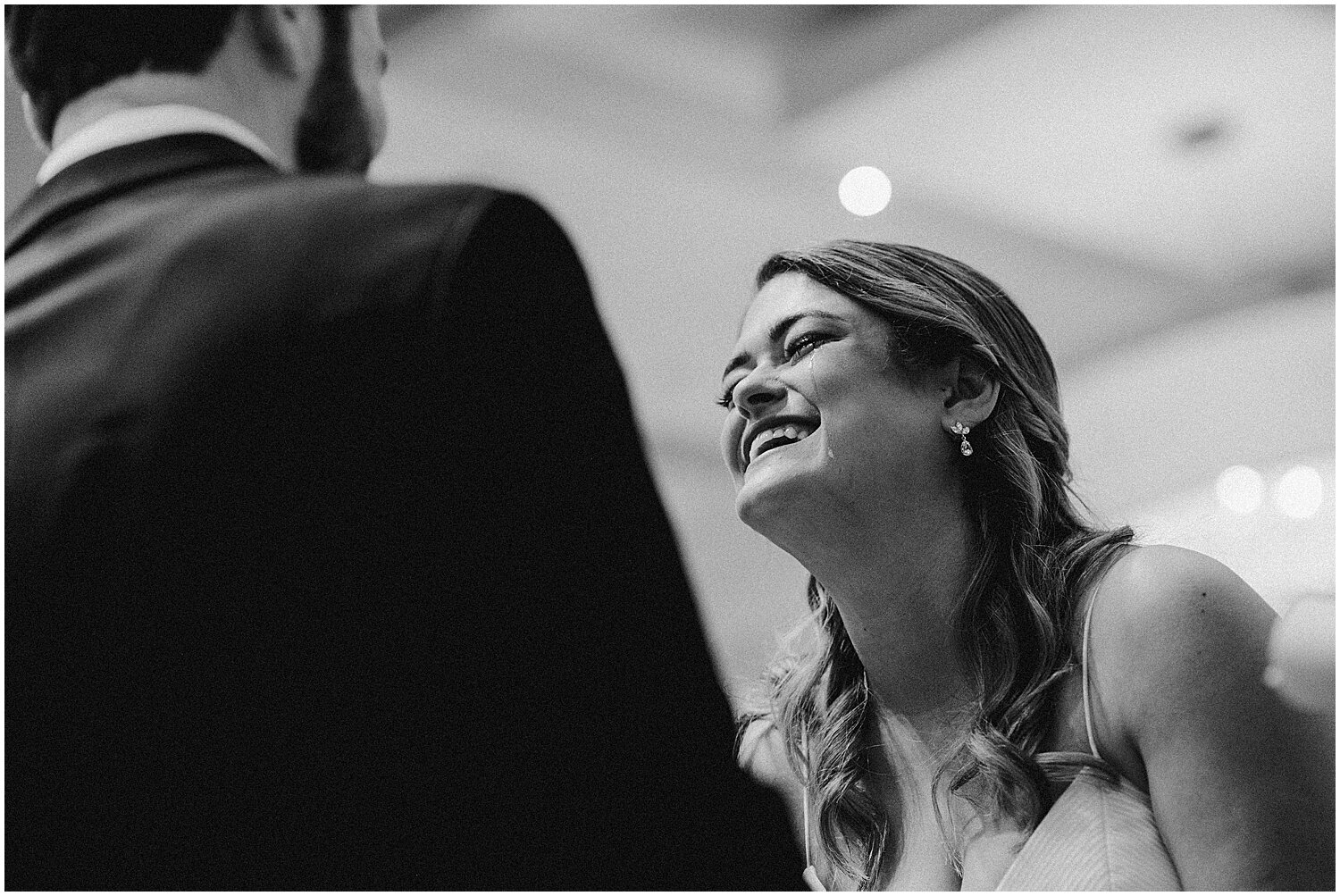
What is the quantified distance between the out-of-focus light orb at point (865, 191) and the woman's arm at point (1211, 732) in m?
0.76

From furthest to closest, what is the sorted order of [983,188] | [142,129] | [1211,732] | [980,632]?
[983,188] → [980,632] → [1211,732] → [142,129]

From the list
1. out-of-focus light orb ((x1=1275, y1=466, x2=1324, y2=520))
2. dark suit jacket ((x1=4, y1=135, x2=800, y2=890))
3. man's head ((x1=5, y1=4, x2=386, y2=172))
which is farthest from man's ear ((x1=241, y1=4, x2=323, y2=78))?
out-of-focus light orb ((x1=1275, y1=466, x2=1324, y2=520))

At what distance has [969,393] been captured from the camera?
37.4 inches

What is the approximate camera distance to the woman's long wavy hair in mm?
888

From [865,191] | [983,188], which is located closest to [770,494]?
[865,191]

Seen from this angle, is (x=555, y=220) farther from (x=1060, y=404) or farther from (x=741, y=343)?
(x=1060, y=404)

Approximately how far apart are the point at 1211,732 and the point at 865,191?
3.49ft

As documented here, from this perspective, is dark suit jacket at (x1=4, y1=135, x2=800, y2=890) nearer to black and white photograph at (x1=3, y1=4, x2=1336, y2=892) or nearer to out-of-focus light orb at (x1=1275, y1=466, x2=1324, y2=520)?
black and white photograph at (x1=3, y1=4, x2=1336, y2=892)

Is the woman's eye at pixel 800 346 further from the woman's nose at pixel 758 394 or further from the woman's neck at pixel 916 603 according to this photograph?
the woman's neck at pixel 916 603

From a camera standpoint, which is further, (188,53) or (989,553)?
(989,553)

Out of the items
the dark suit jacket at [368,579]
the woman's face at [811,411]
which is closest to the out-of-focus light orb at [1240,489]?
the woman's face at [811,411]

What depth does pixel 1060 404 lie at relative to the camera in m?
1.00

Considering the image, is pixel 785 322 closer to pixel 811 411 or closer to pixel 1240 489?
pixel 811 411

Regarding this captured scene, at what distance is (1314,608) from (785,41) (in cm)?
150
